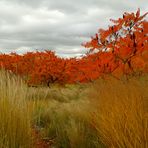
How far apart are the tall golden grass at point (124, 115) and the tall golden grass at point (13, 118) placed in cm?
97

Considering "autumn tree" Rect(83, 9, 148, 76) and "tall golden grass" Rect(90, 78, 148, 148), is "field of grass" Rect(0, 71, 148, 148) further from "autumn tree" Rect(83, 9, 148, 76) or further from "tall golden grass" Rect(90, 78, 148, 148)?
"autumn tree" Rect(83, 9, 148, 76)

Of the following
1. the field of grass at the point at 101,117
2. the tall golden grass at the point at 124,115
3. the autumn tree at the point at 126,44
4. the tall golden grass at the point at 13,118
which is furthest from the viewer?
the autumn tree at the point at 126,44

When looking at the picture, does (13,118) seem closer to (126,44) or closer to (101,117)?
(101,117)

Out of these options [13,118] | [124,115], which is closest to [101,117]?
[124,115]

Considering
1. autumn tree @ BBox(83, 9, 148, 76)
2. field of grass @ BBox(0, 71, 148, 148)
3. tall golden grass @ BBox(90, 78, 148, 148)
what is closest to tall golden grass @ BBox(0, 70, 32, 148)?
field of grass @ BBox(0, 71, 148, 148)

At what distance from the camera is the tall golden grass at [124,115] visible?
153 inches

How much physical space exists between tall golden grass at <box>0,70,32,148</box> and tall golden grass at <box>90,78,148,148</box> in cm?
97

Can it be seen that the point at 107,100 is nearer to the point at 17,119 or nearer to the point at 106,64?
the point at 17,119

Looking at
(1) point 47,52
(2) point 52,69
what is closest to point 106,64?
(2) point 52,69

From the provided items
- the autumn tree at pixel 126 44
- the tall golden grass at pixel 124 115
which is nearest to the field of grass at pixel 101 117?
the tall golden grass at pixel 124 115

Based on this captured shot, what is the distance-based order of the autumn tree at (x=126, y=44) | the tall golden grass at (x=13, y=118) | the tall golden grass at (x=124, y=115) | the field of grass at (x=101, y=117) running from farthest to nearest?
the autumn tree at (x=126, y=44) → the tall golden grass at (x=13, y=118) → the field of grass at (x=101, y=117) → the tall golden grass at (x=124, y=115)

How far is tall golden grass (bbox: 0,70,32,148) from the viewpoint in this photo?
14.6 feet

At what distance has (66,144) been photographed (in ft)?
19.9

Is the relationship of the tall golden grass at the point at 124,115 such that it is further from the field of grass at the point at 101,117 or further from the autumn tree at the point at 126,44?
the autumn tree at the point at 126,44
